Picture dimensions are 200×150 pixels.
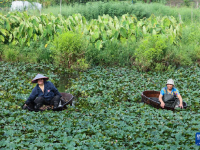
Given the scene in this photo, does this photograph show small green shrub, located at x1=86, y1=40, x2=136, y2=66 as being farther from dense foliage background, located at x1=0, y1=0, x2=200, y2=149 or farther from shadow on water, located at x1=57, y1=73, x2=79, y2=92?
shadow on water, located at x1=57, y1=73, x2=79, y2=92

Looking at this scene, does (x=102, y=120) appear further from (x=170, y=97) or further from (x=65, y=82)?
(x=65, y=82)

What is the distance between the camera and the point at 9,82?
8031mm

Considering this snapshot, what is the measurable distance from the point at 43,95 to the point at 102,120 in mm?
1510

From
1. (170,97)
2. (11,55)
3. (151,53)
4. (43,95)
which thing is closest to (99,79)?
(151,53)

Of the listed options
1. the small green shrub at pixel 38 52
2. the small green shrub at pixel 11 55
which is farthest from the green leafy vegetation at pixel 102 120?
the small green shrub at pixel 11 55

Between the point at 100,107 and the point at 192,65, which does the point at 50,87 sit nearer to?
the point at 100,107

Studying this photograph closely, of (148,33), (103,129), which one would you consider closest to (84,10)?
(148,33)

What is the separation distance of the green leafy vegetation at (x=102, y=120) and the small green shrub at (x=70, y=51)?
152 centimetres

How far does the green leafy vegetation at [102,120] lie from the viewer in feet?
14.4

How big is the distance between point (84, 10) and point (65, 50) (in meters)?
8.84

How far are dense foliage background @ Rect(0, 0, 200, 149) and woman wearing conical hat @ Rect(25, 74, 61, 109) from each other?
359mm

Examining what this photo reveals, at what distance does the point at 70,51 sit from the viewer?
9883 millimetres

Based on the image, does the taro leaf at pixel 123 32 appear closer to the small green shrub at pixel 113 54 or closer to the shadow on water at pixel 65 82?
the small green shrub at pixel 113 54

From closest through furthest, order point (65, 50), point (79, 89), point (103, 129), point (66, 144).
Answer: point (66, 144)
point (103, 129)
point (79, 89)
point (65, 50)
